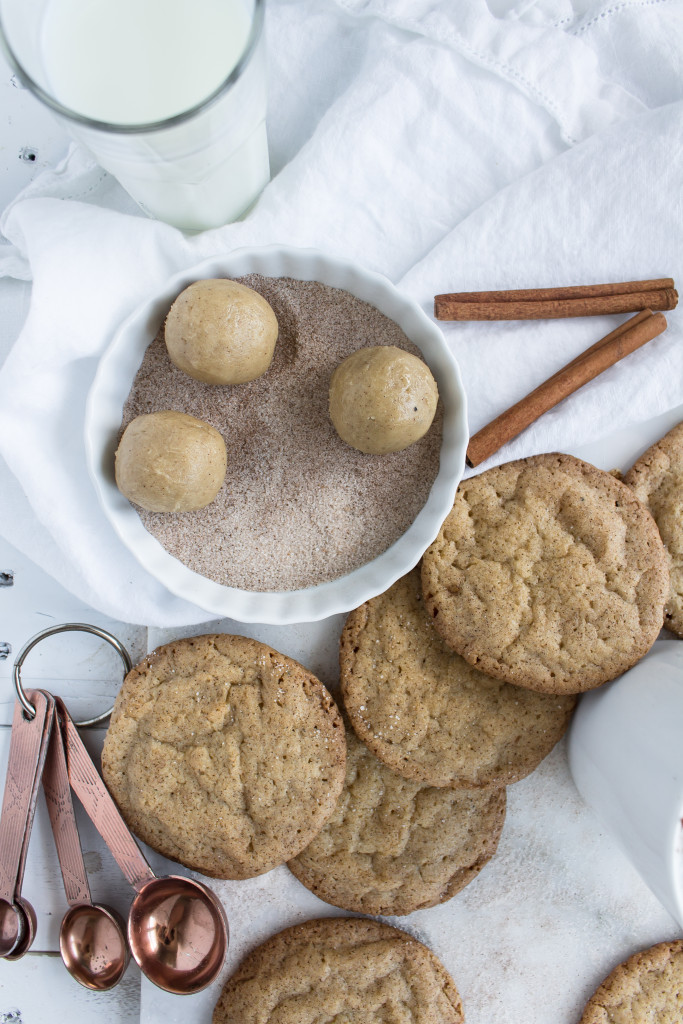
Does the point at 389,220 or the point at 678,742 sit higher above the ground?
the point at 389,220

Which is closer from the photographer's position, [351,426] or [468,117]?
[351,426]

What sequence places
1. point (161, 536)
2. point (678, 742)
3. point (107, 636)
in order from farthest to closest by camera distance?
point (107, 636), point (161, 536), point (678, 742)

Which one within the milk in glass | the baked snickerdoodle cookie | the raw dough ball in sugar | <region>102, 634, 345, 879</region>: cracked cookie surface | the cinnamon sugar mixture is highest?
the milk in glass

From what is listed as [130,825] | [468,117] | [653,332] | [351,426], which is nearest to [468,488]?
[351,426]

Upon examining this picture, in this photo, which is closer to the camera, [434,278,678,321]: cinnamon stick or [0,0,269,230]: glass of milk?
[0,0,269,230]: glass of milk

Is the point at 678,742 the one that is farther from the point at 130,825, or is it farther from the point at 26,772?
the point at 26,772

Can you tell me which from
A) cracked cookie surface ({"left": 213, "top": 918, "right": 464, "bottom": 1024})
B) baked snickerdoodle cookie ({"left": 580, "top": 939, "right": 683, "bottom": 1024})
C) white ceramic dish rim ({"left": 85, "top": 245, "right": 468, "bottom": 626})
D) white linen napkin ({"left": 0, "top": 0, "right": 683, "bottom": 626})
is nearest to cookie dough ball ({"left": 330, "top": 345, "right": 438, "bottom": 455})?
white ceramic dish rim ({"left": 85, "top": 245, "right": 468, "bottom": 626})

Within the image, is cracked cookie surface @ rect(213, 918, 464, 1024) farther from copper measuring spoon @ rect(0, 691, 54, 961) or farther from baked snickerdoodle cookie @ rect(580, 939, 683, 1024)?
copper measuring spoon @ rect(0, 691, 54, 961)
